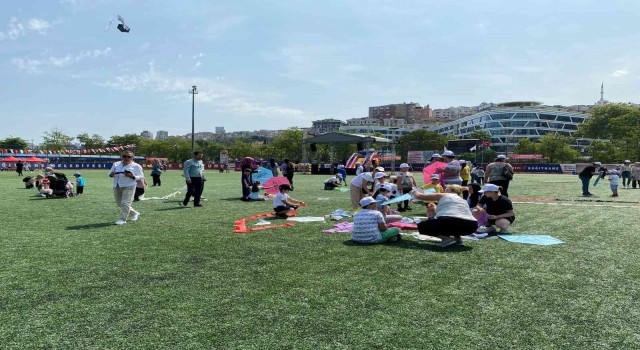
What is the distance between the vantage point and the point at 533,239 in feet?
25.8

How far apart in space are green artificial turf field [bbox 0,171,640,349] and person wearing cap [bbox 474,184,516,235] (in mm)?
864

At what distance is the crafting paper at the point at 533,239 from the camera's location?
760 centimetres

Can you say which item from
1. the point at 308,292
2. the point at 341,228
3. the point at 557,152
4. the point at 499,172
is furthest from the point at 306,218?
the point at 557,152

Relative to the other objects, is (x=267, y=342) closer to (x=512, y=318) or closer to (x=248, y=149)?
(x=512, y=318)

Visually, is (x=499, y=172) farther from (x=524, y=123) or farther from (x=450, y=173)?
(x=524, y=123)

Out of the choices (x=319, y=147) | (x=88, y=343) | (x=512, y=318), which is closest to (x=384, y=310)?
(x=512, y=318)

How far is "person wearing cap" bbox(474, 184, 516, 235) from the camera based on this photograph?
27.8ft

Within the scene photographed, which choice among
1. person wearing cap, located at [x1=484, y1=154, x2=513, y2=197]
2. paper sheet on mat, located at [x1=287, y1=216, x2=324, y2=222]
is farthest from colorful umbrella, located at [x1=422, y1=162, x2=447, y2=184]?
paper sheet on mat, located at [x1=287, y1=216, x2=324, y2=222]

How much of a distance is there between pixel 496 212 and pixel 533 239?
97cm

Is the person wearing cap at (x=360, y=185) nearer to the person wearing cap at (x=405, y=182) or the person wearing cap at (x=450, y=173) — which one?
the person wearing cap at (x=450, y=173)

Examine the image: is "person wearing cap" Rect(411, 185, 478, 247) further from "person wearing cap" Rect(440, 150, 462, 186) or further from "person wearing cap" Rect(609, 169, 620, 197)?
"person wearing cap" Rect(609, 169, 620, 197)

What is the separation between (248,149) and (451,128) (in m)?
88.2

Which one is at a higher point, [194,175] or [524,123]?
[524,123]

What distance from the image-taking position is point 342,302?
174 inches
